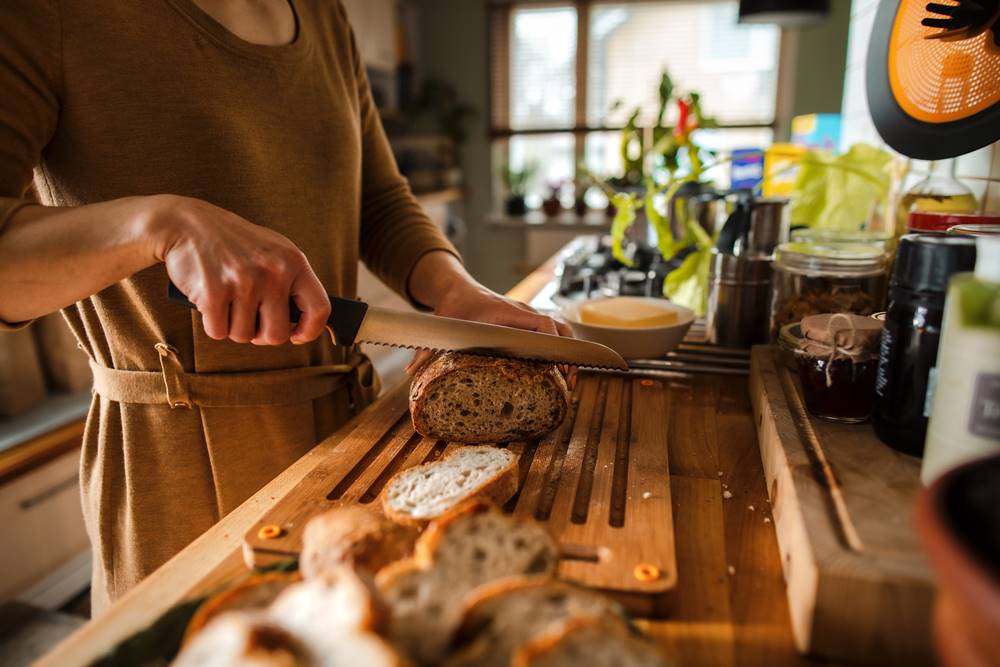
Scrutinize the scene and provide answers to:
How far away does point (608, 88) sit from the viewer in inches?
198

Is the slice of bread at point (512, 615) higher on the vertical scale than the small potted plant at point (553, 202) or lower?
lower

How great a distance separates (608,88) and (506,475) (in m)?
4.74

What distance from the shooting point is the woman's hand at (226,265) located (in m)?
0.76

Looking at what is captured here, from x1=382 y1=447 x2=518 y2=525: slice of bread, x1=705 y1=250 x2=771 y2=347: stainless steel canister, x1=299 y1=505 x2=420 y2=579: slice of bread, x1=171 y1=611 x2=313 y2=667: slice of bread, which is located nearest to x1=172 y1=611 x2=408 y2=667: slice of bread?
x1=171 y1=611 x2=313 y2=667: slice of bread

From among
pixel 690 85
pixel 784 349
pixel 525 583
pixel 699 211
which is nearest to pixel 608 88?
pixel 690 85

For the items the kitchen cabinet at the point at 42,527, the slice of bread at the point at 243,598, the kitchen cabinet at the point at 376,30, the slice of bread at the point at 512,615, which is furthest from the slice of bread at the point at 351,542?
the kitchen cabinet at the point at 376,30

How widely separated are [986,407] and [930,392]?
0.56ft

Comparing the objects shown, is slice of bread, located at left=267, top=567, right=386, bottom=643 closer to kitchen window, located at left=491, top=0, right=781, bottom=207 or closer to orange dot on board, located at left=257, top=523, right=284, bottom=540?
orange dot on board, located at left=257, top=523, right=284, bottom=540

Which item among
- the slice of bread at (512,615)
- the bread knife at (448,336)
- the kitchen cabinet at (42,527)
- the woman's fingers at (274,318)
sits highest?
the woman's fingers at (274,318)

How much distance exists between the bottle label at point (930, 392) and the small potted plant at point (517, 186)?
467cm

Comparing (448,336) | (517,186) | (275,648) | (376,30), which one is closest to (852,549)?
(275,648)

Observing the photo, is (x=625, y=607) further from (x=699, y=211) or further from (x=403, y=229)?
(x=699, y=211)

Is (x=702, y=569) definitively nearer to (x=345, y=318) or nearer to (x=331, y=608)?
(x=331, y=608)

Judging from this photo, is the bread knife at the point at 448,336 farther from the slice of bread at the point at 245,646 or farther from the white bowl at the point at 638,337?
the slice of bread at the point at 245,646
